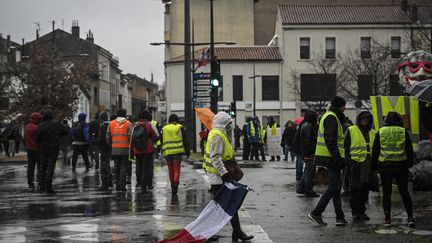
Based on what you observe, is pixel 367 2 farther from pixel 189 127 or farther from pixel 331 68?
pixel 189 127

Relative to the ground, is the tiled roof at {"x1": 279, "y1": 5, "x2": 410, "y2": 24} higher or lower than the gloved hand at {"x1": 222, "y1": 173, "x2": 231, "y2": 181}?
higher

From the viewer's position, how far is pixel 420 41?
112 feet

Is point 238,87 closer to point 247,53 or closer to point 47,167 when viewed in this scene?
point 247,53

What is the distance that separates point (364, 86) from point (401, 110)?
3382 cm

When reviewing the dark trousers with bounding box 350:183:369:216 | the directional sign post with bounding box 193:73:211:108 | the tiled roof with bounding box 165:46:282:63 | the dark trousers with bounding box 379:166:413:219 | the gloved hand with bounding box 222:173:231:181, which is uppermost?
the tiled roof with bounding box 165:46:282:63

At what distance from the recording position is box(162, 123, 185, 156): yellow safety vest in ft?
52.6

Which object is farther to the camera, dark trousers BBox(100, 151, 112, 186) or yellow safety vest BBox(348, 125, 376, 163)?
dark trousers BBox(100, 151, 112, 186)

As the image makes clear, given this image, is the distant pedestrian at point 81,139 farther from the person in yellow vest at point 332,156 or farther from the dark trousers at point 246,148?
the person in yellow vest at point 332,156

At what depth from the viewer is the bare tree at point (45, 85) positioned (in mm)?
43375

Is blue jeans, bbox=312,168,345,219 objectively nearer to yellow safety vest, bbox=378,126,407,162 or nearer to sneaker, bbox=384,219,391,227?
sneaker, bbox=384,219,391,227

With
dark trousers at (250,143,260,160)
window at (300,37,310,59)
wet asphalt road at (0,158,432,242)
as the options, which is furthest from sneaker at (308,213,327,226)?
window at (300,37,310,59)

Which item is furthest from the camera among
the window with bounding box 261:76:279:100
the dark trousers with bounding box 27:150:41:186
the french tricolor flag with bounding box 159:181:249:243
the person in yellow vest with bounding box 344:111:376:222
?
the window with bounding box 261:76:279:100

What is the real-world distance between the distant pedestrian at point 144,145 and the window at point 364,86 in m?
35.4

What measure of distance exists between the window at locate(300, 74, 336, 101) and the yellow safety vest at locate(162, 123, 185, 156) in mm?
40262
